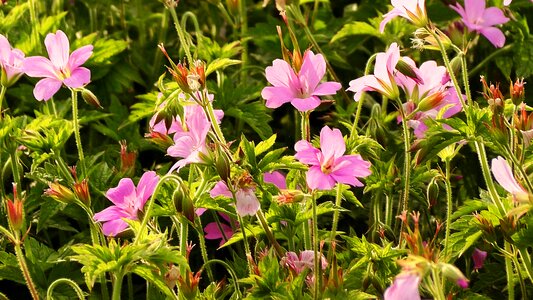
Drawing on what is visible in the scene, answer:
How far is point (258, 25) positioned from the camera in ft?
9.03

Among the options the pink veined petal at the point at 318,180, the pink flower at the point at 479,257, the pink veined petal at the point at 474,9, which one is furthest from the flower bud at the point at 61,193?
the pink veined petal at the point at 474,9

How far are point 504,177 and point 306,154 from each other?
33 cm

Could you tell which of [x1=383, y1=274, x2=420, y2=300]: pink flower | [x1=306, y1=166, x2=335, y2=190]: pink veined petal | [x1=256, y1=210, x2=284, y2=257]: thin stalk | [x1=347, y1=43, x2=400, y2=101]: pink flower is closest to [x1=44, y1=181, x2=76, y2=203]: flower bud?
[x1=256, y1=210, x2=284, y2=257]: thin stalk

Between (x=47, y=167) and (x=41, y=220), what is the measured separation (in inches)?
4.7

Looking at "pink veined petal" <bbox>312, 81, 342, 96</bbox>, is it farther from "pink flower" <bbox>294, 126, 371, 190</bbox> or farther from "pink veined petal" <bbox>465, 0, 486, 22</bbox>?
"pink veined petal" <bbox>465, 0, 486, 22</bbox>

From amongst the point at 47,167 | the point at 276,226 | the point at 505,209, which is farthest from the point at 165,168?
the point at 505,209

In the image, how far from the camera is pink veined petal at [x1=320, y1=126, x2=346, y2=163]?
1679mm

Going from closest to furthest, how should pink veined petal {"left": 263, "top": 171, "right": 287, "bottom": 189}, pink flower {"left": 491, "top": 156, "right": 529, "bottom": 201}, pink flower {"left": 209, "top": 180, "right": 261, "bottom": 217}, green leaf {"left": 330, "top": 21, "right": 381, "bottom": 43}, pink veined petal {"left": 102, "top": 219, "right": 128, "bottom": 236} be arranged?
pink flower {"left": 491, "top": 156, "right": 529, "bottom": 201}, pink flower {"left": 209, "top": 180, "right": 261, "bottom": 217}, pink veined petal {"left": 102, "top": 219, "right": 128, "bottom": 236}, pink veined petal {"left": 263, "top": 171, "right": 287, "bottom": 189}, green leaf {"left": 330, "top": 21, "right": 381, "bottom": 43}

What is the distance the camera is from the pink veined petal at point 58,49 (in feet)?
6.39

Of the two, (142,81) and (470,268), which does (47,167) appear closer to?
(142,81)

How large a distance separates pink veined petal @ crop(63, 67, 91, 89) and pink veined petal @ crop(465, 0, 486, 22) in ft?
2.83

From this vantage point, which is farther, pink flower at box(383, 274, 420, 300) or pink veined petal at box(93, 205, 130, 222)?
pink veined petal at box(93, 205, 130, 222)

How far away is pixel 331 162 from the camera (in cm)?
167

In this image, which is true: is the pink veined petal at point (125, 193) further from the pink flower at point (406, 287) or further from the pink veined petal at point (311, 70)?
the pink flower at point (406, 287)
